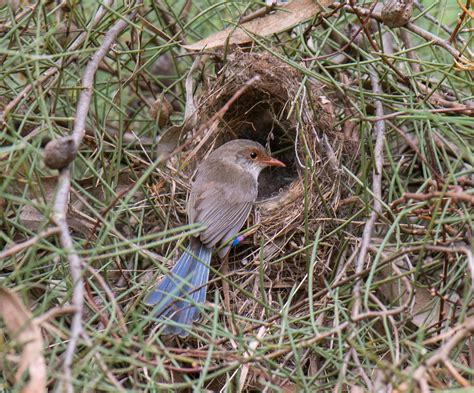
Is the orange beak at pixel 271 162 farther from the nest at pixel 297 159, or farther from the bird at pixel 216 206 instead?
the nest at pixel 297 159

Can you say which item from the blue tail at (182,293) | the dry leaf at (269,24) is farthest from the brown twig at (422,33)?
the blue tail at (182,293)

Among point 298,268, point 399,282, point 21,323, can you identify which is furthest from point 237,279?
point 21,323

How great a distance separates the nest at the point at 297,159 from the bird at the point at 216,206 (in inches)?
4.3

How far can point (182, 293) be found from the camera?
12.9 ft

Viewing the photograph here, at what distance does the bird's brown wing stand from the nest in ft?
0.32

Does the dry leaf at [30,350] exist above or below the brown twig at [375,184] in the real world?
above

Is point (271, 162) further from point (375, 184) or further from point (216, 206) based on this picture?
point (375, 184)

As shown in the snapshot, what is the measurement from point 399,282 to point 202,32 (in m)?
2.45

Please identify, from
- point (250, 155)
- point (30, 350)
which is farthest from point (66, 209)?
point (250, 155)

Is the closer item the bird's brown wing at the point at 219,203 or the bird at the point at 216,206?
the bird at the point at 216,206

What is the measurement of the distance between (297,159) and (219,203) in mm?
588

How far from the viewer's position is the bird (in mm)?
4148

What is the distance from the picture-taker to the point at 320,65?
430 cm

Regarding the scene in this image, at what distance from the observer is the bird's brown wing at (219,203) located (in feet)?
15.7
